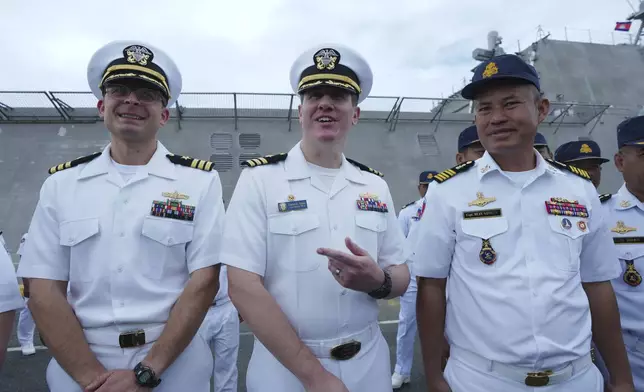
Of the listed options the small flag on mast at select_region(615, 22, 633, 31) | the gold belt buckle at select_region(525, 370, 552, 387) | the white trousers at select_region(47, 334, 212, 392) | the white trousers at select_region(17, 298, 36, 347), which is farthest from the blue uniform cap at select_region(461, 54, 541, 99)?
the small flag on mast at select_region(615, 22, 633, 31)

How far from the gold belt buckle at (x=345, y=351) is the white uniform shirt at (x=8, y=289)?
57.9 inches

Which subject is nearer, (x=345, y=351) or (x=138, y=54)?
(x=345, y=351)

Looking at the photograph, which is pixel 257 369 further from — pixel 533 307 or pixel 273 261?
A: pixel 533 307

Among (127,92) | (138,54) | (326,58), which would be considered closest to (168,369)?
(127,92)

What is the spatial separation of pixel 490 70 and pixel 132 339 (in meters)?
2.07

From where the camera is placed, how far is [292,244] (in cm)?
162

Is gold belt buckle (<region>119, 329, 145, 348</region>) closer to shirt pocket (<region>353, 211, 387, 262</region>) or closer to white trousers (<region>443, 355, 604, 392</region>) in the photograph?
shirt pocket (<region>353, 211, 387, 262</region>)

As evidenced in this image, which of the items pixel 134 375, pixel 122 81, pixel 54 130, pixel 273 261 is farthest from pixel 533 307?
pixel 54 130

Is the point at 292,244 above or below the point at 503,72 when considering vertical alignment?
below

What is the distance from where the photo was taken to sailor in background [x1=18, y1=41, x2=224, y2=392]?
1578 mm

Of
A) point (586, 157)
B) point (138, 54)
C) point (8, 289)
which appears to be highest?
point (138, 54)

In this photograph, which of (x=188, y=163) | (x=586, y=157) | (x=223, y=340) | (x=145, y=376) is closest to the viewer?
(x=145, y=376)

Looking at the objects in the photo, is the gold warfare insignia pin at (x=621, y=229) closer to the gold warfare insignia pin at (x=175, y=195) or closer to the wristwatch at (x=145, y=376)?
the gold warfare insignia pin at (x=175, y=195)

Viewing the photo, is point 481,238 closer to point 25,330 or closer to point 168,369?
point 168,369
